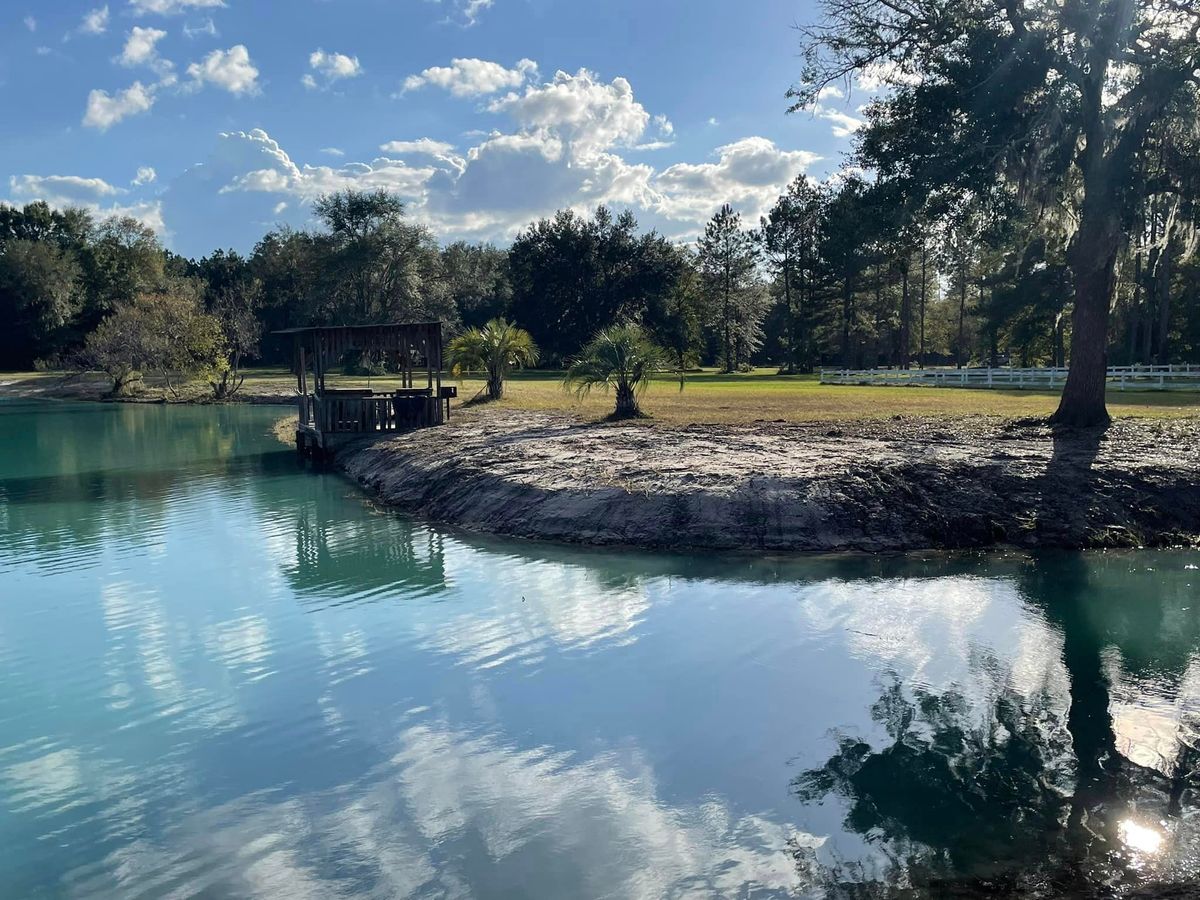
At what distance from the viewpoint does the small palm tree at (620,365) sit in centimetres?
2564

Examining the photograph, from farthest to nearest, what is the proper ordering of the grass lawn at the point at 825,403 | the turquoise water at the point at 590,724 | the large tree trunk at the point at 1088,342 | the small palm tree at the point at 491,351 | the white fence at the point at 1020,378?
the white fence at the point at 1020,378 → the small palm tree at the point at 491,351 → the grass lawn at the point at 825,403 → the large tree trunk at the point at 1088,342 → the turquoise water at the point at 590,724

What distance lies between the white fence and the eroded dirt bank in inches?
675

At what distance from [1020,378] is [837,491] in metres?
30.9

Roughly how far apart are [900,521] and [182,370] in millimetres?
46987

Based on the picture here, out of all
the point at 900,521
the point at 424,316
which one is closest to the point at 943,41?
the point at 900,521

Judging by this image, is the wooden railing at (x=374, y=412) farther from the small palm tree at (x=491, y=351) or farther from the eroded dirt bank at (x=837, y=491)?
the small palm tree at (x=491, y=351)

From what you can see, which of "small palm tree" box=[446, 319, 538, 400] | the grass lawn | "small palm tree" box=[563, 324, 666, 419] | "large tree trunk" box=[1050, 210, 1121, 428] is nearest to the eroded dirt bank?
"large tree trunk" box=[1050, 210, 1121, 428]

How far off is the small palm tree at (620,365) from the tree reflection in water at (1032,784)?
16.4m

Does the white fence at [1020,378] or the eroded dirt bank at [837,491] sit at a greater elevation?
the white fence at [1020,378]

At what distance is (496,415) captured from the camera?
92.1ft

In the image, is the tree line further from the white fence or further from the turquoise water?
the turquoise water

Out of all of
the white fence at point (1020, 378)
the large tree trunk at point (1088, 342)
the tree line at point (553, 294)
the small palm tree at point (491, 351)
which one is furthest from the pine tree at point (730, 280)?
the large tree trunk at point (1088, 342)

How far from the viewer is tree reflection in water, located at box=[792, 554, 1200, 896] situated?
5727mm

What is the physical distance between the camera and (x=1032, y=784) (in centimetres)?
692
